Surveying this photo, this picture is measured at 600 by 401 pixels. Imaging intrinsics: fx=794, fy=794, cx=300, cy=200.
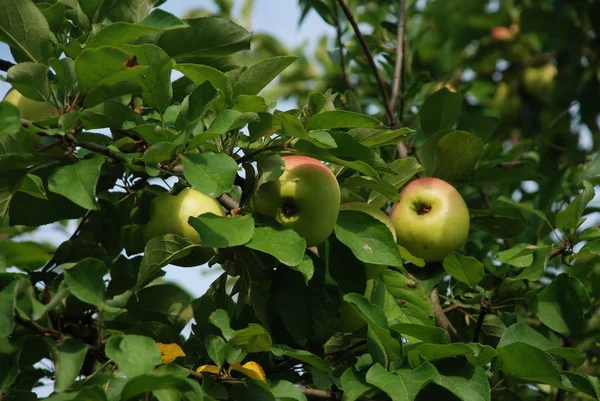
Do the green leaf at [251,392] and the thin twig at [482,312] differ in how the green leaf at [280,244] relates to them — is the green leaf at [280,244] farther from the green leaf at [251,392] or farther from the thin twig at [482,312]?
the thin twig at [482,312]

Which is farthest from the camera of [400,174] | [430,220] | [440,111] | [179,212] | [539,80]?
[539,80]

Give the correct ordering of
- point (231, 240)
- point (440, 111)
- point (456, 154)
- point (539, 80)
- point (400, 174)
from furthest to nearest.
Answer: point (539, 80)
point (440, 111)
point (456, 154)
point (400, 174)
point (231, 240)

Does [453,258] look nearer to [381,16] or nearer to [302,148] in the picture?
[302,148]

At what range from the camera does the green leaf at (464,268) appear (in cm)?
154

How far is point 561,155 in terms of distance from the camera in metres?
3.17

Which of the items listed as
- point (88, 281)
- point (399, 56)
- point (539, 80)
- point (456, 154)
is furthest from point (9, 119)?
point (539, 80)

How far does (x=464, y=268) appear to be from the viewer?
1.56m

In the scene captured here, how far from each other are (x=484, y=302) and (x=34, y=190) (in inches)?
34.8

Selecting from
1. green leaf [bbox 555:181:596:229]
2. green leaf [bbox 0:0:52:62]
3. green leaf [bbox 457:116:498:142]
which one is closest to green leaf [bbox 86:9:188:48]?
green leaf [bbox 0:0:52:62]

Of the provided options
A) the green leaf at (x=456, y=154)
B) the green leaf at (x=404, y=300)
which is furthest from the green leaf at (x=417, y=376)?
the green leaf at (x=456, y=154)

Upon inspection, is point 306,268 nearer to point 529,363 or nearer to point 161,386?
point 161,386

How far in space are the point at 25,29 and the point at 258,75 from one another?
0.37 m

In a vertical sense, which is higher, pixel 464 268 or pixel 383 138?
pixel 383 138

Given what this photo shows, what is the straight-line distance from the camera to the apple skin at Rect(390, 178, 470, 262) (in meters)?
1.64
